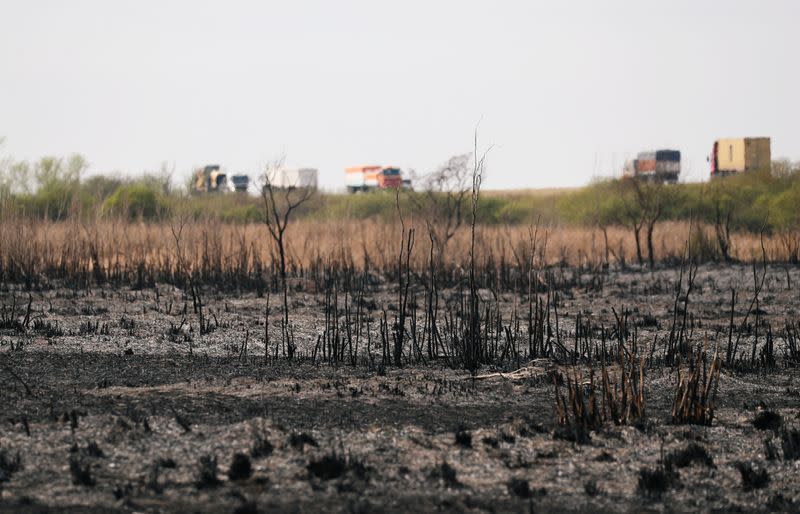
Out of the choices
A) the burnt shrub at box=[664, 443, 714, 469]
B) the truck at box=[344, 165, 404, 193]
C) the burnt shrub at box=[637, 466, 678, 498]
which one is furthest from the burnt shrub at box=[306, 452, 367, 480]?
the truck at box=[344, 165, 404, 193]

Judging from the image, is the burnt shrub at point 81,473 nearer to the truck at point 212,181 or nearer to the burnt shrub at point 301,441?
the burnt shrub at point 301,441

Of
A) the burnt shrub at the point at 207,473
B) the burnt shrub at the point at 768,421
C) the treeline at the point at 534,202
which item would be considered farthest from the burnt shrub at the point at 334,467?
the treeline at the point at 534,202

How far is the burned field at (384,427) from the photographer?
25.1 ft

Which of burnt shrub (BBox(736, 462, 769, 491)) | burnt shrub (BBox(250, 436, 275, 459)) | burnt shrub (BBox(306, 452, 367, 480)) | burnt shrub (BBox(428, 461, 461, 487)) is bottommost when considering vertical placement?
burnt shrub (BBox(736, 462, 769, 491))

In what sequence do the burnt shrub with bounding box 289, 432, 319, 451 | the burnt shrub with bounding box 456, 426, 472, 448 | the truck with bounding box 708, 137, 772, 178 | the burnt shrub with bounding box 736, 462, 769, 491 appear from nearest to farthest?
1. the burnt shrub with bounding box 736, 462, 769, 491
2. the burnt shrub with bounding box 289, 432, 319, 451
3. the burnt shrub with bounding box 456, 426, 472, 448
4. the truck with bounding box 708, 137, 772, 178

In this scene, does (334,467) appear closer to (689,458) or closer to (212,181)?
(689,458)

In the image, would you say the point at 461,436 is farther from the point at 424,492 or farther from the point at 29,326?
the point at 29,326

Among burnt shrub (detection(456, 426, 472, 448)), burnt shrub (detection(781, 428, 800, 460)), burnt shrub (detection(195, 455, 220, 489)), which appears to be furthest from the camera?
burnt shrub (detection(456, 426, 472, 448))

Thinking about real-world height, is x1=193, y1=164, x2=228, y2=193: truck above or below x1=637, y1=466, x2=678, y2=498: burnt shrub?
above

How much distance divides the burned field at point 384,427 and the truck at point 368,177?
52.3 meters

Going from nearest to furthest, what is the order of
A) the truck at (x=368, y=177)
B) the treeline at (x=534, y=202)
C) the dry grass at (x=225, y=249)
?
the dry grass at (x=225, y=249) < the treeline at (x=534, y=202) < the truck at (x=368, y=177)

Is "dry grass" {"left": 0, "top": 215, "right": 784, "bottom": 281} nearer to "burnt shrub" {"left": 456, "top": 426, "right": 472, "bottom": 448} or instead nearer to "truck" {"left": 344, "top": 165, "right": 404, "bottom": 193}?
"burnt shrub" {"left": 456, "top": 426, "right": 472, "bottom": 448}

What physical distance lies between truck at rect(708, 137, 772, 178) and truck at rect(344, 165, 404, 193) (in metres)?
16.9

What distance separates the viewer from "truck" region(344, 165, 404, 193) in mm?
68062
